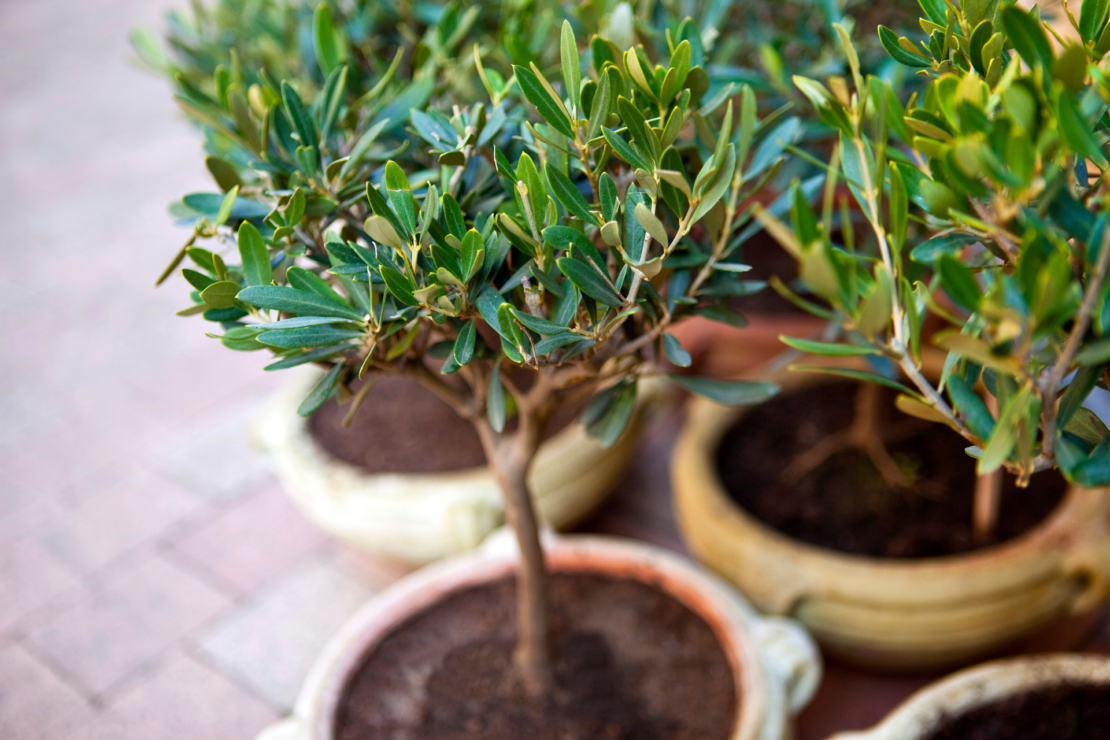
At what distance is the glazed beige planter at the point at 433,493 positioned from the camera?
150cm

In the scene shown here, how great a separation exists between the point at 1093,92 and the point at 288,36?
48.4 inches

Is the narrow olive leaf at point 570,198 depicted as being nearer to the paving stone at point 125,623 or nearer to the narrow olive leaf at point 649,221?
the narrow olive leaf at point 649,221

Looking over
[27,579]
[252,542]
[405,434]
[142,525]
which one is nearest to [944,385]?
[405,434]

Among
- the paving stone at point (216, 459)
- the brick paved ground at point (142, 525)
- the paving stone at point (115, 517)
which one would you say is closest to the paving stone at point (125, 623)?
the brick paved ground at point (142, 525)

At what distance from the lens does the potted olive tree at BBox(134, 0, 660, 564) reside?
2.82 ft

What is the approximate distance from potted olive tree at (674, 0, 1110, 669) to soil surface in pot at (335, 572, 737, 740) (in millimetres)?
197

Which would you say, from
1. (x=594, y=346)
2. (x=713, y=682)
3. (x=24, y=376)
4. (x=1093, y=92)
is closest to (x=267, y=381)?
(x=24, y=376)

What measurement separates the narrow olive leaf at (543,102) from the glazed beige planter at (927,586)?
0.86 m

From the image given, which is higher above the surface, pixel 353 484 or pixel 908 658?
pixel 353 484

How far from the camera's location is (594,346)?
79 centimetres

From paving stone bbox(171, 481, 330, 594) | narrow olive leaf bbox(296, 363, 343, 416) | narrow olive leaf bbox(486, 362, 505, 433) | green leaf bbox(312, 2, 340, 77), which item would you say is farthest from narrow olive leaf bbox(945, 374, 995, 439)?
paving stone bbox(171, 481, 330, 594)

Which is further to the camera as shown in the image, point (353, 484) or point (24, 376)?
point (24, 376)

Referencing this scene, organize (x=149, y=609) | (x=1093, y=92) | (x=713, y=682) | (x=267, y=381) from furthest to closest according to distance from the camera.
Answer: (x=267, y=381), (x=149, y=609), (x=713, y=682), (x=1093, y=92)

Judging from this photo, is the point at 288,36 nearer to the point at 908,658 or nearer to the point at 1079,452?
the point at 1079,452
